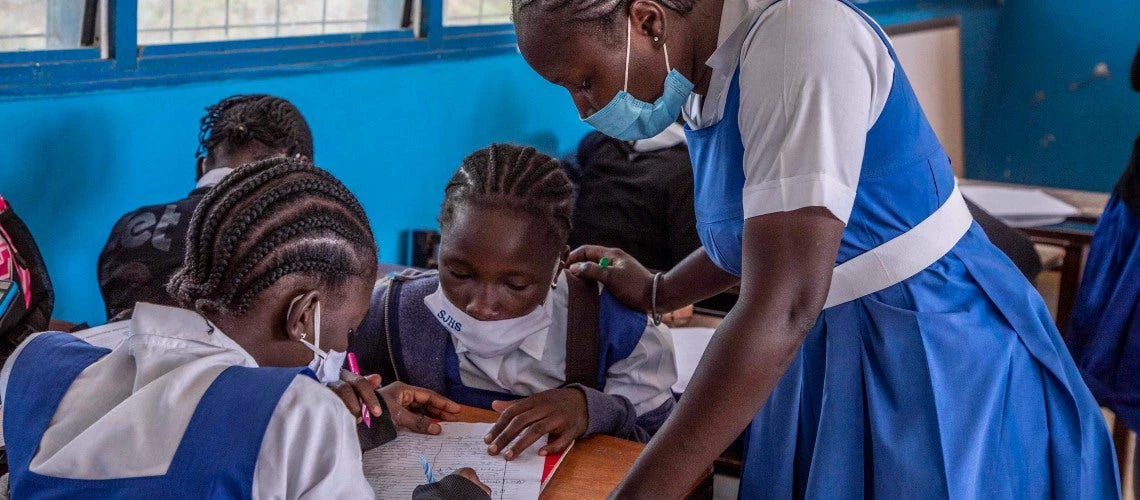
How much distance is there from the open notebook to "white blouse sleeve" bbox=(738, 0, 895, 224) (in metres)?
0.54

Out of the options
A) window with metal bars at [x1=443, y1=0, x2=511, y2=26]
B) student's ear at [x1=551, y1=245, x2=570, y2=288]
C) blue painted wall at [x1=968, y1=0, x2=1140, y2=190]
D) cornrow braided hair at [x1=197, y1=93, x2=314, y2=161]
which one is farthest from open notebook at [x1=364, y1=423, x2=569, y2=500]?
blue painted wall at [x1=968, y1=0, x2=1140, y2=190]

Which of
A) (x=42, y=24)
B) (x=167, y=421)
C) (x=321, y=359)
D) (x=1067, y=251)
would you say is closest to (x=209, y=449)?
(x=167, y=421)

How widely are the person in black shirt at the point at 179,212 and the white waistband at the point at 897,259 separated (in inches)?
46.0

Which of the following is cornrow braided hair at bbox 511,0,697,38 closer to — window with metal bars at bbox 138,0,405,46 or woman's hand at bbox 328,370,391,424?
woman's hand at bbox 328,370,391,424

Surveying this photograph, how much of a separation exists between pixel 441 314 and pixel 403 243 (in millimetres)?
1490

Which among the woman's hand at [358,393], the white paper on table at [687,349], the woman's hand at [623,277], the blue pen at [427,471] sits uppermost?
the woman's hand at [623,277]

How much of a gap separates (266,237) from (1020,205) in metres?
3.22

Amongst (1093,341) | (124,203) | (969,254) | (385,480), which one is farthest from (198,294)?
(1093,341)

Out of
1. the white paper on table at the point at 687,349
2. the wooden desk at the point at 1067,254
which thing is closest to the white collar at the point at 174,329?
the white paper on table at the point at 687,349

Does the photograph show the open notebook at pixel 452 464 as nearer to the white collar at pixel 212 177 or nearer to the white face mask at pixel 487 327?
the white face mask at pixel 487 327

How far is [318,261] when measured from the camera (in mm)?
A: 1279

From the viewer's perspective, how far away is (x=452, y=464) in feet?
4.96

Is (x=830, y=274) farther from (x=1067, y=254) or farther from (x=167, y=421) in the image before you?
(x=1067, y=254)

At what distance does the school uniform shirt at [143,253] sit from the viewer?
206 centimetres
